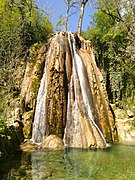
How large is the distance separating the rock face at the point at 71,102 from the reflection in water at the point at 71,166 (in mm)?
2149

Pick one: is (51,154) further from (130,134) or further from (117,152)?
(130,134)

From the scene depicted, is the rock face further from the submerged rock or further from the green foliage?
the green foliage

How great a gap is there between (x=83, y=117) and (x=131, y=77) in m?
7.48

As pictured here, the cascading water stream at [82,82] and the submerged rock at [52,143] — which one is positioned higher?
the cascading water stream at [82,82]

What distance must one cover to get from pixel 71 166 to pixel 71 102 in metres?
6.49

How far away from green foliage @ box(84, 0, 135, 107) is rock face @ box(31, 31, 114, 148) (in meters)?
3.10

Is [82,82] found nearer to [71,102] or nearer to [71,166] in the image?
[71,102]

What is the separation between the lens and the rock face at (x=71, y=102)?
13.9 m

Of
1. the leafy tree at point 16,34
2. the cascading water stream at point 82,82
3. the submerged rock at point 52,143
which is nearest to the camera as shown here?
the submerged rock at point 52,143

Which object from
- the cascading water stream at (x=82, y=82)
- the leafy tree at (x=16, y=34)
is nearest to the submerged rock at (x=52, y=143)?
the cascading water stream at (x=82, y=82)

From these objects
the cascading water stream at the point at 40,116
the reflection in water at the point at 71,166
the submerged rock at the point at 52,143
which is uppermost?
the cascading water stream at the point at 40,116

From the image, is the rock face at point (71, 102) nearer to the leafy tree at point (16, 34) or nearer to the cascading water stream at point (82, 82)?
the cascading water stream at point (82, 82)

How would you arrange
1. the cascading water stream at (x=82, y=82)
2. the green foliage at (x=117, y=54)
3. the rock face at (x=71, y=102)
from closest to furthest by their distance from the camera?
the rock face at (x=71, y=102), the cascading water stream at (x=82, y=82), the green foliage at (x=117, y=54)

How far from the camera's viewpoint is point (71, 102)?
15.2 meters
